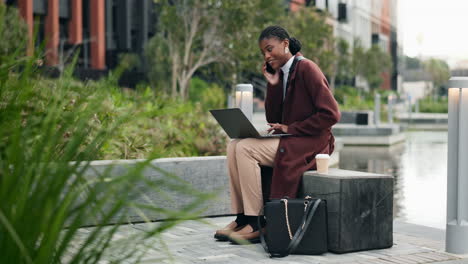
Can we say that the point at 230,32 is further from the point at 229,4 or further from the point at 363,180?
the point at 363,180

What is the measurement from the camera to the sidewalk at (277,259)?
501cm

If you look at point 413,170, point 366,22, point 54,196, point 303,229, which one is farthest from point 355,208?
point 366,22

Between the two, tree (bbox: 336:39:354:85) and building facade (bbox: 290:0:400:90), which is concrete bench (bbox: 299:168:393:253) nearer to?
building facade (bbox: 290:0:400:90)

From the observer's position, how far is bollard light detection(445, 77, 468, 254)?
5.25m

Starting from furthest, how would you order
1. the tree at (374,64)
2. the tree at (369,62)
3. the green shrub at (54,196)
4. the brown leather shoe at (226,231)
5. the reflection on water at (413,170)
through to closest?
the tree at (374,64) → the tree at (369,62) → the reflection on water at (413,170) → the brown leather shoe at (226,231) → the green shrub at (54,196)

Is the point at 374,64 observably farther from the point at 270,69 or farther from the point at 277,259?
the point at 277,259

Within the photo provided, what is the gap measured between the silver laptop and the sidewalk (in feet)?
2.34

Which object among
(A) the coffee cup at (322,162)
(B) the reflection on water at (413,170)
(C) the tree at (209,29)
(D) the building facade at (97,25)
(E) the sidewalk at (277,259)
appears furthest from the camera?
(D) the building facade at (97,25)

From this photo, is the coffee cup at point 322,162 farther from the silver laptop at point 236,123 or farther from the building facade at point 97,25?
the building facade at point 97,25

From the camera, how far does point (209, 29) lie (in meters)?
26.7

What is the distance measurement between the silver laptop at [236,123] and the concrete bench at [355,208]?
0.51 meters

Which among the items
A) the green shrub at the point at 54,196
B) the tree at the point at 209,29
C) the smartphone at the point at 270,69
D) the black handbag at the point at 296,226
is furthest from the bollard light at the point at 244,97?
the tree at the point at 209,29

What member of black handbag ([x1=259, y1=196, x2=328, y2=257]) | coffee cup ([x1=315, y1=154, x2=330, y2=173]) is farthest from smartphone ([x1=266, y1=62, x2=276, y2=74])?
black handbag ([x1=259, y1=196, x2=328, y2=257])

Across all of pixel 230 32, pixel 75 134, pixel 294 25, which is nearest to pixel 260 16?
pixel 230 32
